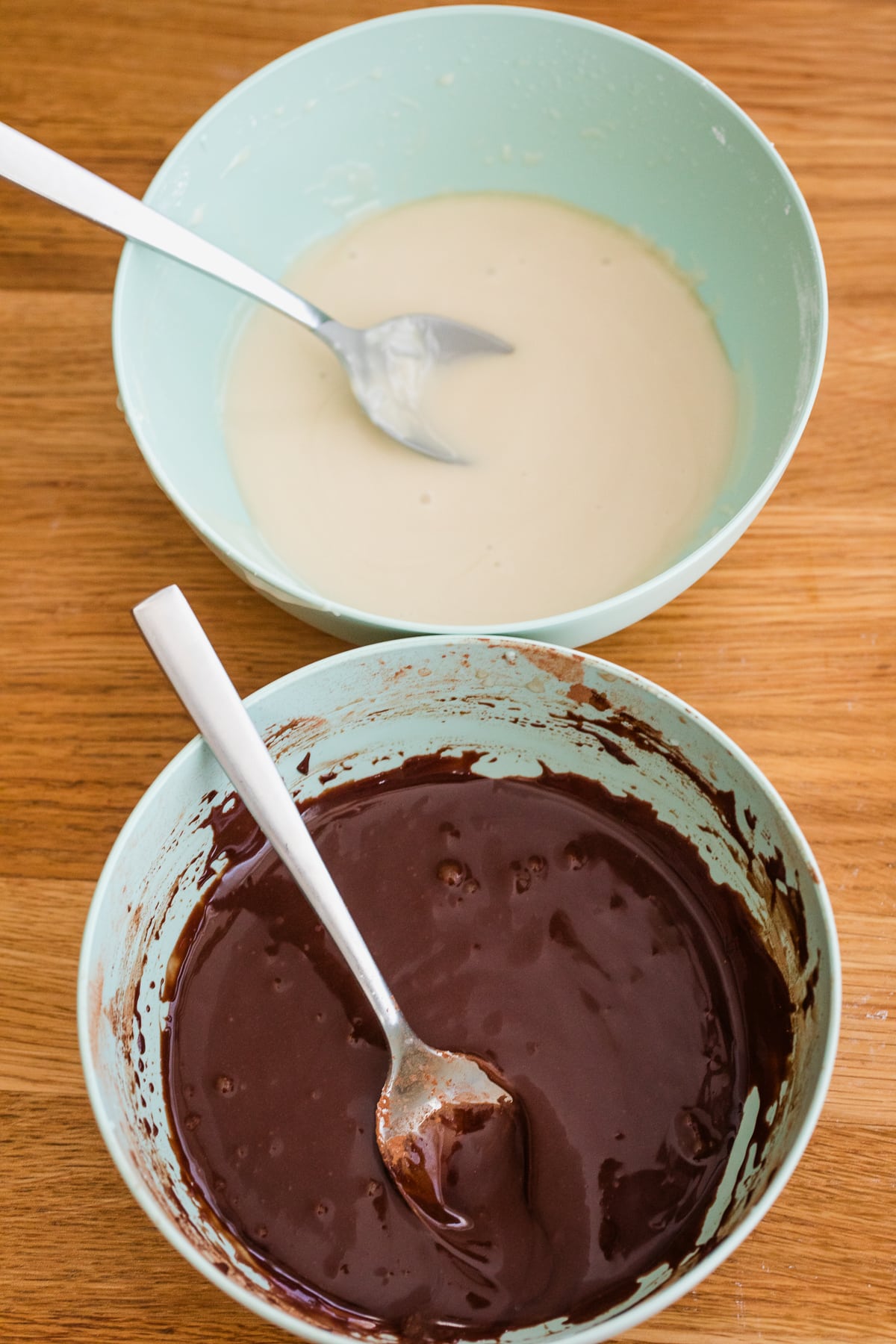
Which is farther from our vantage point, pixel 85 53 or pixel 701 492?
pixel 85 53

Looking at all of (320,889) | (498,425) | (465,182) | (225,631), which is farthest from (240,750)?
(465,182)

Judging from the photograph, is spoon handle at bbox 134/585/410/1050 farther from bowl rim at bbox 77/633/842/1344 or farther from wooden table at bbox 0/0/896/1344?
wooden table at bbox 0/0/896/1344

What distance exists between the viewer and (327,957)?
36.3 inches

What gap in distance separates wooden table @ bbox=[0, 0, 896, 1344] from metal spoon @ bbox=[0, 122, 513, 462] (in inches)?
8.8

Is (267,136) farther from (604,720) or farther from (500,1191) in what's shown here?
(500,1191)

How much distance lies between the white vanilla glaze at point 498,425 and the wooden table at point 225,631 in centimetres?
9

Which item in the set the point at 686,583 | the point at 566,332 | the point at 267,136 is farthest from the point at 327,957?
the point at 267,136

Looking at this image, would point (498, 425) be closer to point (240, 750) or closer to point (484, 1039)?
point (240, 750)

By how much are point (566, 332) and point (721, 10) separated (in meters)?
0.48

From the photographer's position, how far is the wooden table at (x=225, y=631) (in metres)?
0.90

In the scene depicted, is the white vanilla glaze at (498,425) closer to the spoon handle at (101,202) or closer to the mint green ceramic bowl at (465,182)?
the mint green ceramic bowl at (465,182)

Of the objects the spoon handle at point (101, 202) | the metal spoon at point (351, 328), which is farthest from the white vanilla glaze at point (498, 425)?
the spoon handle at point (101, 202)

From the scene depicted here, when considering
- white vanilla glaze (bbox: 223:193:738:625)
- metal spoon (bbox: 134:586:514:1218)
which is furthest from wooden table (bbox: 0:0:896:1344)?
metal spoon (bbox: 134:586:514:1218)

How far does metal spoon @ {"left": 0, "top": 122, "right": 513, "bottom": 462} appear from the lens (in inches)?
37.9
